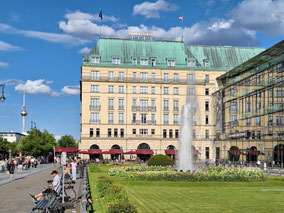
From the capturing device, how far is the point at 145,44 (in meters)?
94.5

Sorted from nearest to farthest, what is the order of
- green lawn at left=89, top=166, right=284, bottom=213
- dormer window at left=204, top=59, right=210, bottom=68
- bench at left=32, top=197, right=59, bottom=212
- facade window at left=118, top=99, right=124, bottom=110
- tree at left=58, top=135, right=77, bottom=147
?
bench at left=32, top=197, right=59, bottom=212
green lawn at left=89, top=166, right=284, bottom=213
facade window at left=118, top=99, right=124, bottom=110
dormer window at left=204, top=59, right=210, bottom=68
tree at left=58, top=135, right=77, bottom=147

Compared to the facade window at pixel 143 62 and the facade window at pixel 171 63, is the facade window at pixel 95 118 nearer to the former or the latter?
the facade window at pixel 143 62

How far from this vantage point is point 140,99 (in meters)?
89.1

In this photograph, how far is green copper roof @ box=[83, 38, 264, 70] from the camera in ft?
297

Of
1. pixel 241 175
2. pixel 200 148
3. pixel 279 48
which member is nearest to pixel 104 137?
pixel 200 148

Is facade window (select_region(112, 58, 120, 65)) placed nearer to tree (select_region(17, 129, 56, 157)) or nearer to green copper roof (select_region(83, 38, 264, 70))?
green copper roof (select_region(83, 38, 264, 70))

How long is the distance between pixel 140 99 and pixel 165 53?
512 inches

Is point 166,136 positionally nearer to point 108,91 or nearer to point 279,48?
point 108,91

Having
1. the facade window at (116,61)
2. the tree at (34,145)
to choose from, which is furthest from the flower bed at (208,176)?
the tree at (34,145)

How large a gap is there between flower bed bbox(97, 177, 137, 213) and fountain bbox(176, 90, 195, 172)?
1688cm

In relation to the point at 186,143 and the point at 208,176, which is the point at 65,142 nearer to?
the point at 186,143

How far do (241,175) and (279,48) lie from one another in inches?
1061

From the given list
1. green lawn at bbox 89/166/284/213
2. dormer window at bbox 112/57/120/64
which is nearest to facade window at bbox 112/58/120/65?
dormer window at bbox 112/57/120/64

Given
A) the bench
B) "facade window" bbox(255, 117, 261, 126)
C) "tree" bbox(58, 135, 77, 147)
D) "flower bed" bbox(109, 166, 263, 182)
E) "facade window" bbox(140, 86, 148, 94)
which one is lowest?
"flower bed" bbox(109, 166, 263, 182)
